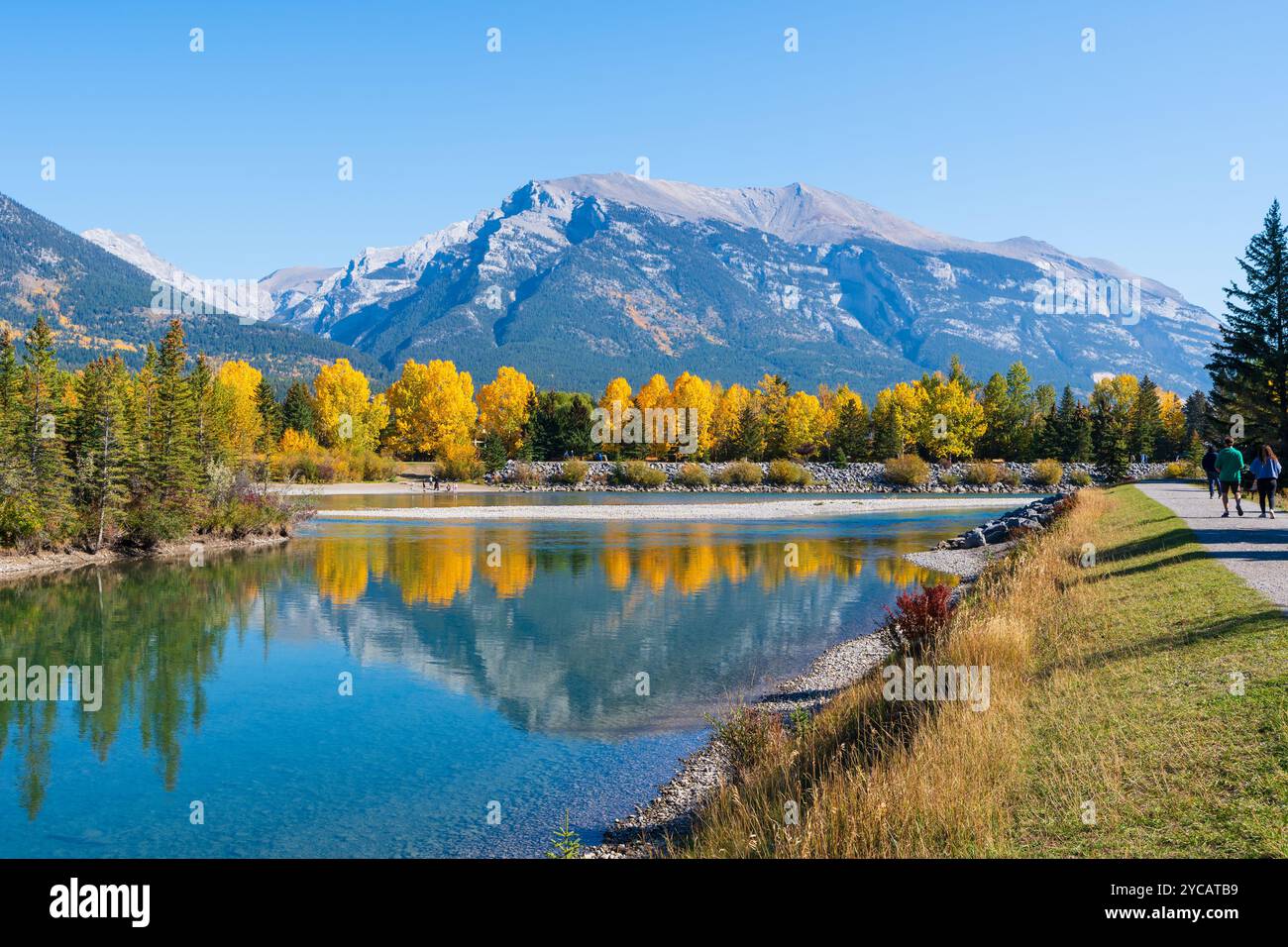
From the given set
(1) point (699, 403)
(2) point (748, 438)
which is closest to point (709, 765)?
(2) point (748, 438)

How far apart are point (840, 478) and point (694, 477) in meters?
19.9

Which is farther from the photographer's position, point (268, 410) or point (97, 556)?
point (268, 410)

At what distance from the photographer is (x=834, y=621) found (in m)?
26.4

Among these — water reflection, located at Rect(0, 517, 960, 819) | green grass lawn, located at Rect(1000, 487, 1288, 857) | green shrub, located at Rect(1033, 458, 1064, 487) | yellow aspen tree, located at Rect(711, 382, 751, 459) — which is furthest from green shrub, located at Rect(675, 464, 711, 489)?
green grass lawn, located at Rect(1000, 487, 1288, 857)

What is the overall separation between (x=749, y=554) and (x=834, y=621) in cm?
1670

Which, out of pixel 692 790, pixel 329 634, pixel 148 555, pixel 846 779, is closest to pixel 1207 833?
pixel 846 779

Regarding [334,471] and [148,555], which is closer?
[148,555]

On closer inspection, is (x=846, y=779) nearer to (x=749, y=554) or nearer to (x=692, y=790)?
(x=692, y=790)

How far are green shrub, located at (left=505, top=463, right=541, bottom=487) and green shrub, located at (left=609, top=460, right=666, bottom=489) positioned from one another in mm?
10318

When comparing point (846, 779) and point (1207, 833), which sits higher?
point (1207, 833)

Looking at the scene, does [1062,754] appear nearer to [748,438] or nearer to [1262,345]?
[1262,345]

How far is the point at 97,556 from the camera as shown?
4159cm

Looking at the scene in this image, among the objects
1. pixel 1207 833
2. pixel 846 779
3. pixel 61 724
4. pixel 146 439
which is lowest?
pixel 61 724

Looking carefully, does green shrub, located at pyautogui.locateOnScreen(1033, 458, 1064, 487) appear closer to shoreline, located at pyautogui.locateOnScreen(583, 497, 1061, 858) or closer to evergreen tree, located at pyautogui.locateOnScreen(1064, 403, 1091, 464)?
evergreen tree, located at pyautogui.locateOnScreen(1064, 403, 1091, 464)
